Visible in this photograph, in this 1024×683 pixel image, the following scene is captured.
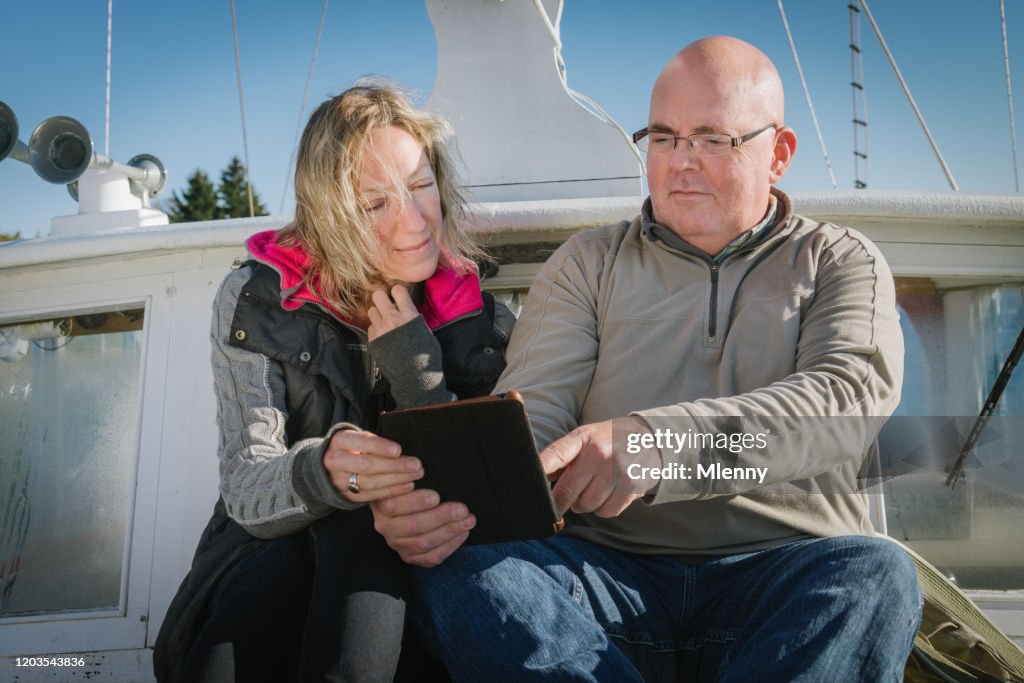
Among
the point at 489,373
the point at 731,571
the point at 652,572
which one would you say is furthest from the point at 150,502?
the point at 731,571

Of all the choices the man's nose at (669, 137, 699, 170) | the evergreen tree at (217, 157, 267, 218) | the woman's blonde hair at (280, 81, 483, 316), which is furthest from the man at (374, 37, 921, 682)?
the evergreen tree at (217, 157, 267, 218)

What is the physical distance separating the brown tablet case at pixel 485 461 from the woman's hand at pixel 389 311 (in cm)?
54

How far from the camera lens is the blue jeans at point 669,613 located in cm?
138

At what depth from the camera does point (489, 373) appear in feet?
7.36

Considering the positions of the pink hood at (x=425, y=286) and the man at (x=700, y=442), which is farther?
the pink hood at (x=425, y=286)

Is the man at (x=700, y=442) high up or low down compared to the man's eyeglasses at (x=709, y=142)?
down

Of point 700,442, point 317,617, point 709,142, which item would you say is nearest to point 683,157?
point 709,142

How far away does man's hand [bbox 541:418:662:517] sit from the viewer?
158cm

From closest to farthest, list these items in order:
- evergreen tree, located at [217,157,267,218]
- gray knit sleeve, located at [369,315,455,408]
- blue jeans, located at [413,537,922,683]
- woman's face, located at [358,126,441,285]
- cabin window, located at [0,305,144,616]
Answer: blue jeans, located at [413,537,922,683] → gray knit sleeve, located at [369,315,455,408] → woman's face, located at [358,126,441,285] → cabin window, located at [0,305,144,616] → evergreen tree, located at [217,157,267,218]

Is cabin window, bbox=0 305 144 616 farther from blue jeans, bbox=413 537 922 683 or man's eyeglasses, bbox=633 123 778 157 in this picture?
man's eyeglasses, bbox=633 123 778 157

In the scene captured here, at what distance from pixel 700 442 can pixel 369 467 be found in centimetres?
61

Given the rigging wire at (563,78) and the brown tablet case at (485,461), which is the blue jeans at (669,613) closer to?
the brown tablet case at (485,461)

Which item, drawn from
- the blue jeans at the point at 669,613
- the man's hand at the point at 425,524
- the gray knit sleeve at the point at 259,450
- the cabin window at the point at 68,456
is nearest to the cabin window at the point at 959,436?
the blue jeans at the point at 669,613

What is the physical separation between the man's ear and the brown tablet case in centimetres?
117
